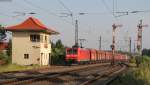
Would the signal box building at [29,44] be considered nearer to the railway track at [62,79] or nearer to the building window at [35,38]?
the building window at [35,38]

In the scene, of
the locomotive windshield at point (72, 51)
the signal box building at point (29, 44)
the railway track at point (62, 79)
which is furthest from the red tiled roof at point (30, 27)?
the railway track at point (62, 79)

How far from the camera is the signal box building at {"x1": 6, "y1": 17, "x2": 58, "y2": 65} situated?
66938 mm

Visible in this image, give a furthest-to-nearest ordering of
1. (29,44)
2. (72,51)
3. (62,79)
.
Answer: (29,44), (72,51), (62,79)

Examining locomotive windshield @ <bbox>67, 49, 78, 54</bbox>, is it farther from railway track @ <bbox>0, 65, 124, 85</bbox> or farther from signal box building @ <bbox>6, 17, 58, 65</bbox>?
railway track @ <bbox>0, 65, 124, 85</bbox>

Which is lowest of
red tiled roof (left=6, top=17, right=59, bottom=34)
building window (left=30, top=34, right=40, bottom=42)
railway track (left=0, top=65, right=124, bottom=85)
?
railway track (left=0, top=65, right=124, bottom=85)

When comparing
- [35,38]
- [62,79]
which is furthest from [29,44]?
[62,79]

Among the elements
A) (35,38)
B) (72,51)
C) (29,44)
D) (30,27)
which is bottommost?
(72,51)

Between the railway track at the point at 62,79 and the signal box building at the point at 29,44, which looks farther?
the signal box building at the point at 29,44

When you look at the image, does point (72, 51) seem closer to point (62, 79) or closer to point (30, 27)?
point (30, 27)

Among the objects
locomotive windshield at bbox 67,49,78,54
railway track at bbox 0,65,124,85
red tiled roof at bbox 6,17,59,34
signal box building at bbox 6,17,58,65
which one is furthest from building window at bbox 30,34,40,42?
railway track at bbox 0,65,124,85

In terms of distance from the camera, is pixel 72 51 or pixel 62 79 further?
pixel 72 51

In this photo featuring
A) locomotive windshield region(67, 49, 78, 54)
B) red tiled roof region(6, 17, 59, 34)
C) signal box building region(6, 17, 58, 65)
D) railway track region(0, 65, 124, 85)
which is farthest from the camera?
red tiled roof region(6, 17, 59, 34)

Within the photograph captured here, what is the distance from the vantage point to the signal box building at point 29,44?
6694 centimetres

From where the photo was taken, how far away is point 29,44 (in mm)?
68250
